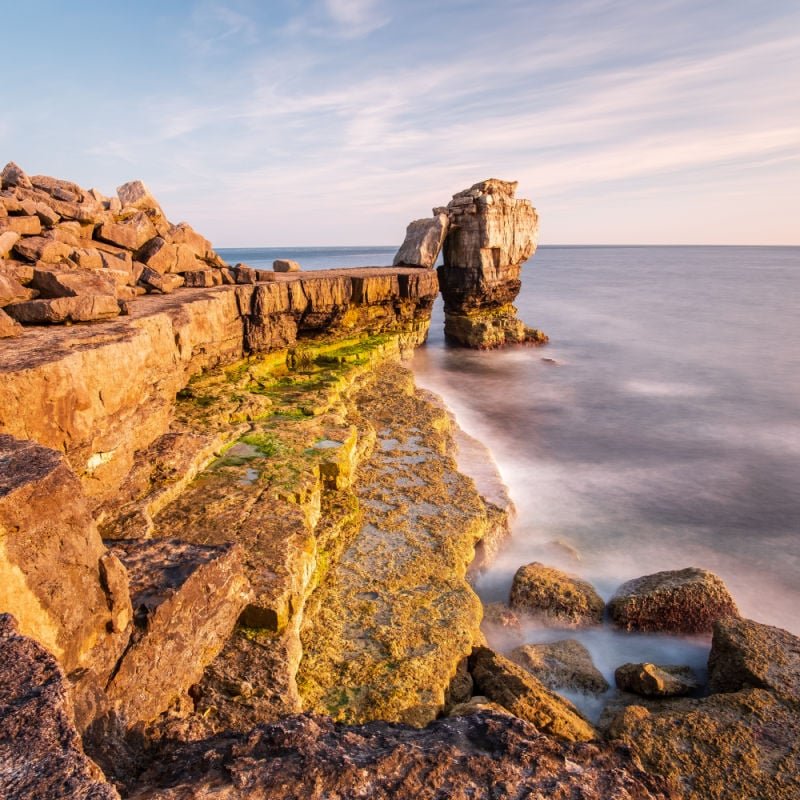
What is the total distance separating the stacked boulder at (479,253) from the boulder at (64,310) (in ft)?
58.0

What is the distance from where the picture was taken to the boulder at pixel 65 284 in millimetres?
6893

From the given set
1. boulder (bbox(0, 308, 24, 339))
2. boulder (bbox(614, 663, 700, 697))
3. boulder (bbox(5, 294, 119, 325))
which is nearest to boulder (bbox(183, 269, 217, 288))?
boulder (bbox(5, 294, 119, 325))

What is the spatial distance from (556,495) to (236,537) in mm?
7601

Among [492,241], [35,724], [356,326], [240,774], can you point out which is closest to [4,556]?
[35,724]

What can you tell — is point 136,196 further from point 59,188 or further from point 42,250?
point 42,250

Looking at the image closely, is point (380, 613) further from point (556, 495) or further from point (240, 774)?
point (556, 495)

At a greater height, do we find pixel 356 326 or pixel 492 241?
pixel 492 241

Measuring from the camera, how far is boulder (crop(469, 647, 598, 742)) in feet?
15.6

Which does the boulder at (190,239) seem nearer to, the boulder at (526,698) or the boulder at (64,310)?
the boulder at (64,310)

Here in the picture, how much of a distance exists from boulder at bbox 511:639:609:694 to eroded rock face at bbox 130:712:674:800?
383cm

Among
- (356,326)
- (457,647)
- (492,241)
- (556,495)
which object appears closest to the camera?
(457,647)

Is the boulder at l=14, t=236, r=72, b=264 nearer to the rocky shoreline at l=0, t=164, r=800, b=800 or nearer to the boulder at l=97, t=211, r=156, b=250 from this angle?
the rocky shoreline at l=0, t=164, r=800, b=800

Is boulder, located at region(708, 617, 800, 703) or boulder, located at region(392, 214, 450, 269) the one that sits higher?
boulder, located at region(392, 214, 450, 269)

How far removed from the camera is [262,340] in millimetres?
12516
